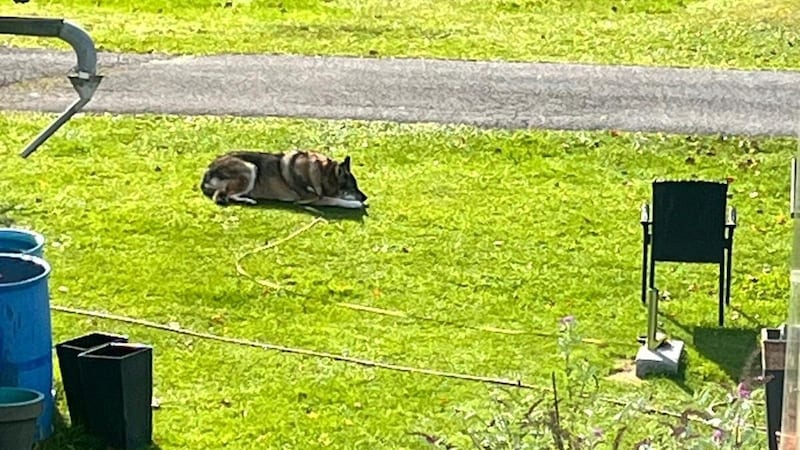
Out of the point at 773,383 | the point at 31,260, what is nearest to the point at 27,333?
the point at 31,260

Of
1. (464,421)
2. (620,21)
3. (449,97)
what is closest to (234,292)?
(464,421)

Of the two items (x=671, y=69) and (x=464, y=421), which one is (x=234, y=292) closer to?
(x=464, y=421)

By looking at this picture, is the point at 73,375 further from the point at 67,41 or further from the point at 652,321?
the point at 652,321

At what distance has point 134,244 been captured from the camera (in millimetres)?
10398

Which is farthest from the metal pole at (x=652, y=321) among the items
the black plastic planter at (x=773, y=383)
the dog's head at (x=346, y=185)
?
the dog's head at (x=346, y=185)

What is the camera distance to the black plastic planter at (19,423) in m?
6.38

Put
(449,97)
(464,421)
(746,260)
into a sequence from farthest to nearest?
(449,97) → (746,260) → (464,421)

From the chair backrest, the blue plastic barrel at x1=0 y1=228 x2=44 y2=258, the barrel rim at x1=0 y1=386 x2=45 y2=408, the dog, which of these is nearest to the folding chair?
the chair backrest

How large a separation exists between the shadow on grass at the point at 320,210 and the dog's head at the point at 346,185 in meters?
0.11

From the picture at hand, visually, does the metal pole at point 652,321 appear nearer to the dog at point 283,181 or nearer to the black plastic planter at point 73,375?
the black plastic planter at point 73,375

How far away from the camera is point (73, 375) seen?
7121 millimetres

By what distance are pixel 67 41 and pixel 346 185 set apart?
212 inches

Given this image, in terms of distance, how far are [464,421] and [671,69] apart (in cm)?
1013

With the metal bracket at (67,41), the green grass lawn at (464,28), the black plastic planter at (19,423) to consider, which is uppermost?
the green grass lawn at (464,28)
